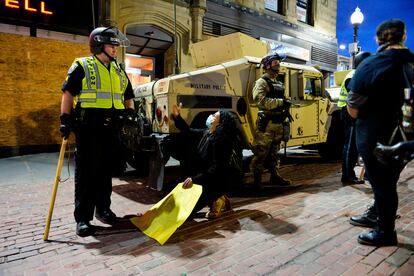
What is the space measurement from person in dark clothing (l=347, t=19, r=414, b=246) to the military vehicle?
153 centimetres

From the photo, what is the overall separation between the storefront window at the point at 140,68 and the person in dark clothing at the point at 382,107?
10631 mm

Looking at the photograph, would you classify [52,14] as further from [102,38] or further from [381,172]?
[381,172]

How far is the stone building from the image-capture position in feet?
26.7

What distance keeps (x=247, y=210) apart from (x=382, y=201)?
159cm

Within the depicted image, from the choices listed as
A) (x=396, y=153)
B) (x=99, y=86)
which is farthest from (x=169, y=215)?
(x=396, y=153)

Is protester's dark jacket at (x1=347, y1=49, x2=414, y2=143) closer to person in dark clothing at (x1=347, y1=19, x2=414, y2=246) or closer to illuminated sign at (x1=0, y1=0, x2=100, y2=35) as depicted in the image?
person in dark clothing at (x1=347, y1=19, x2=414, y2=246)

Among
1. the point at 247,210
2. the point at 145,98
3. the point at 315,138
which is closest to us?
the point at 247,210

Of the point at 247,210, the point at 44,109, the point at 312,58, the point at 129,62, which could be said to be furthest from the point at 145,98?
the point at 312,58

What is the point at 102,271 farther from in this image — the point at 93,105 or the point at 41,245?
the point at 93,105

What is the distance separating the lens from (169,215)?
3.22 meters

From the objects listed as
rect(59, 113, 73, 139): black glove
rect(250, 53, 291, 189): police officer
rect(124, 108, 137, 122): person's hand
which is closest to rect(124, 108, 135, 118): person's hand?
rect(124, 108, 137, 122): person's hand

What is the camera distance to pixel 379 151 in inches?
91.4

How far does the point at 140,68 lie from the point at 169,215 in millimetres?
10425

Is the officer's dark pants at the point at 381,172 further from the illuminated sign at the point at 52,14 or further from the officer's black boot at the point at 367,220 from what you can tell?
the illuminated sign at the point at 52,14
